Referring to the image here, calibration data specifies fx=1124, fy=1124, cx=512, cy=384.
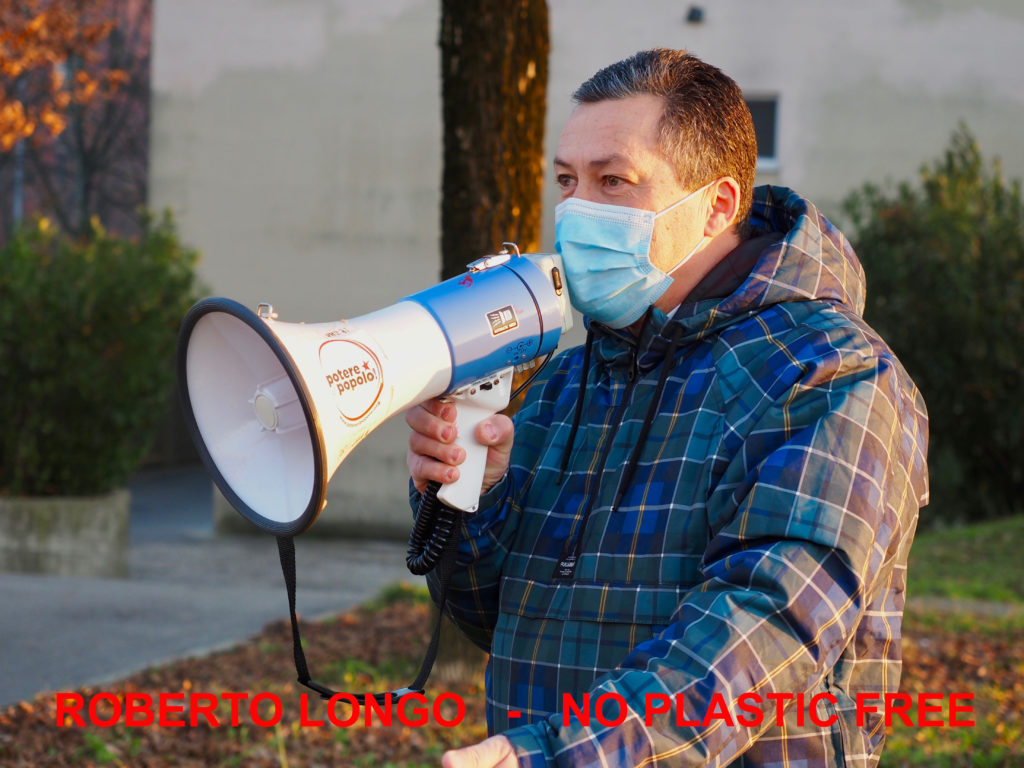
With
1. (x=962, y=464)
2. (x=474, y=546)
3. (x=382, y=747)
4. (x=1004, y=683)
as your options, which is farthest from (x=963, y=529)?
(x=474, y=546)

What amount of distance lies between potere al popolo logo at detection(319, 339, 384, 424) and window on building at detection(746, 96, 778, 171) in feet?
35.7

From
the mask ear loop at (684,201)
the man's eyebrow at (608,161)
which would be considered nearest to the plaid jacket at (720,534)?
the mask ear loop at (684,201)

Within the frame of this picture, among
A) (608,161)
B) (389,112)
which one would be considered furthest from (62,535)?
(608,161)

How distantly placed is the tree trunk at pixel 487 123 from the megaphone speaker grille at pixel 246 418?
2.71m

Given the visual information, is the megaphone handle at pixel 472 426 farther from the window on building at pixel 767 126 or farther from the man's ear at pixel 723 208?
the window on building at pixel 767 126

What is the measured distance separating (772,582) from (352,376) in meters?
0.78

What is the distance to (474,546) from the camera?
2186 millimetres

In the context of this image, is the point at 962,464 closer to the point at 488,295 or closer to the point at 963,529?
the point at 963,529

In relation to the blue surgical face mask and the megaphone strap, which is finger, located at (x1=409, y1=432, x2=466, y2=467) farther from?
the blue surgical face mask

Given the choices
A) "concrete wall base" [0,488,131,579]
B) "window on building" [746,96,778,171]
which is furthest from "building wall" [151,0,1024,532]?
"concrete wall base" [0,488,131,579]

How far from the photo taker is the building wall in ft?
39.3

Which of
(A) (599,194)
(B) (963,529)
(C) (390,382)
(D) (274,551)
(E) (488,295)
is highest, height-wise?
(A) (599,194)

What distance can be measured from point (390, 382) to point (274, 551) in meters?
10.2

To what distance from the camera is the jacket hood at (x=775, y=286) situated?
1910 mm
